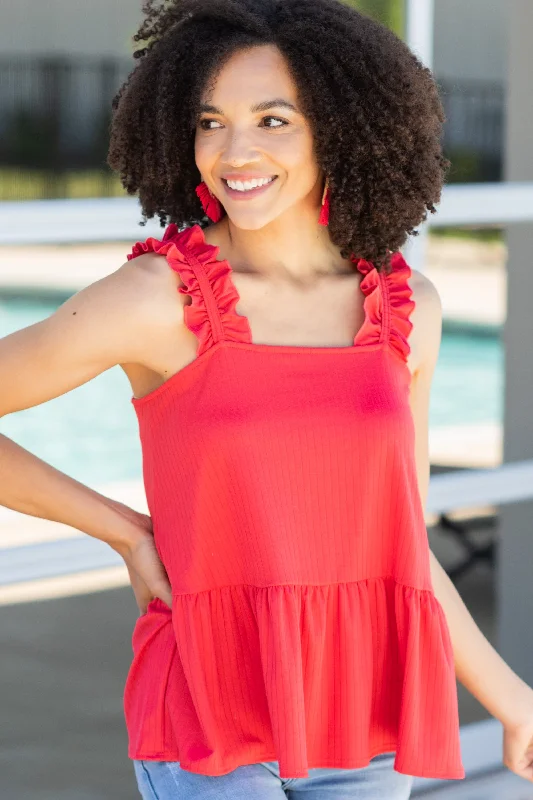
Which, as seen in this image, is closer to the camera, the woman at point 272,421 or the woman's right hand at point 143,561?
the woman at point 272,421

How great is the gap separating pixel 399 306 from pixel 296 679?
550 millimetres

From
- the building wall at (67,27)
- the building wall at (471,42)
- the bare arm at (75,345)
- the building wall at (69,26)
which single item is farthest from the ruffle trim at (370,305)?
the building wall at (67,27)

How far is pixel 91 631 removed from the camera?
5.10 metres

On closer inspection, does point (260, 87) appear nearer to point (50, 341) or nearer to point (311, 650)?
point (50, 341)

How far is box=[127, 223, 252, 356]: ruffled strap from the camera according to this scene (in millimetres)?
1747

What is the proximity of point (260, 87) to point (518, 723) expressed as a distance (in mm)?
1044

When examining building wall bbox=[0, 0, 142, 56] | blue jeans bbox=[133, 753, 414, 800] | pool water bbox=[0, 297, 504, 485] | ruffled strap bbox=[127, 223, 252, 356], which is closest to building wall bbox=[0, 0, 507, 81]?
building wall bbox=[0, 0, 142, 56]

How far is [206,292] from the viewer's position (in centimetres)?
177

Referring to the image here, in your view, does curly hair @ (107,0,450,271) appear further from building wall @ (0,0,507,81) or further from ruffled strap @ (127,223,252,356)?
building wall @ (0,0,507,81)

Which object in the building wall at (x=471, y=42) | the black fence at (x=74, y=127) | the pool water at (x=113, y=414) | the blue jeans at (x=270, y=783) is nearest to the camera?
the blue jeans at (x=270, y=783)

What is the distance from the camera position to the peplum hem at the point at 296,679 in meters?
1.73

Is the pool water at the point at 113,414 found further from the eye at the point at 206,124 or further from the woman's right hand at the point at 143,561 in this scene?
the eye at the point at 206,124

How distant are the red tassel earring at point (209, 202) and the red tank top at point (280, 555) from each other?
0.13 meters

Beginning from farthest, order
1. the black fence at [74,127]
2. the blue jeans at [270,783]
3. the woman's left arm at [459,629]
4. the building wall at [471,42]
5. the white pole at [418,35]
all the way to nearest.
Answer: the building wall at [471,42] → the black fence at [74,127] → the white pole at [418,35] → the woman's left arm at [459,629] → the blue jeans at [270,783]
